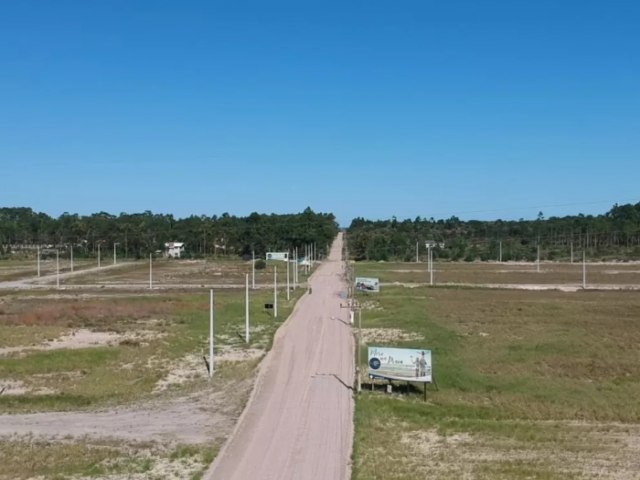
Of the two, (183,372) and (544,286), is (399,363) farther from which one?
(544,286)

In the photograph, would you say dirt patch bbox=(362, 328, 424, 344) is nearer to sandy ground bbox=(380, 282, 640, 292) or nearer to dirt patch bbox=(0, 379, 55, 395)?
dirt patch bbox=(0, 379, 55, 395)

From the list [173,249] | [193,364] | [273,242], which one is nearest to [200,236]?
[173,249]

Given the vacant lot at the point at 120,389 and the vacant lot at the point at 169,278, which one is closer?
the vacant lot at the point at 120,389

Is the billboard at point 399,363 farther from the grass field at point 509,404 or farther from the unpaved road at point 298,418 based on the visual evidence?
the unpaved road at point 298,418

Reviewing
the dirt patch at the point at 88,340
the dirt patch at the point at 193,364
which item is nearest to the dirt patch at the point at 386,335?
the dirt patch at the point at 193,364

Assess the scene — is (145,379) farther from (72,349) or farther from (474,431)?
(474,431)
